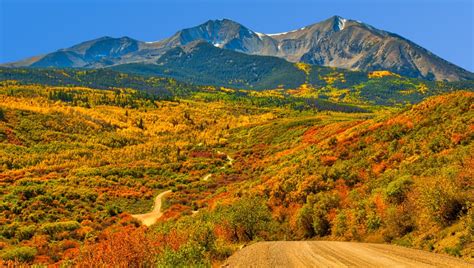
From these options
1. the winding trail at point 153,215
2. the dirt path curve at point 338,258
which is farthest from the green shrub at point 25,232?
the dirt path curve at point 338,258

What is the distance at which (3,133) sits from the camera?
5320 inches

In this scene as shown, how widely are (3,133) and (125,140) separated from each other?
45.0m

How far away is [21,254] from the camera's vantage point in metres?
39.3

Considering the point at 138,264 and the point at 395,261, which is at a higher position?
the point at 395,261

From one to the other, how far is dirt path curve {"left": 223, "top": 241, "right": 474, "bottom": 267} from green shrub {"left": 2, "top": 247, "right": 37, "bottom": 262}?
30.7m

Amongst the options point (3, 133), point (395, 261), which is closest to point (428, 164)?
point (395, 261)

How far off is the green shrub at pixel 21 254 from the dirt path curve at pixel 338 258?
30652mm

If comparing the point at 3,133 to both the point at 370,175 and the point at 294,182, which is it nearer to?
the point at 294,182

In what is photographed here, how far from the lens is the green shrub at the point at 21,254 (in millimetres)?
38625

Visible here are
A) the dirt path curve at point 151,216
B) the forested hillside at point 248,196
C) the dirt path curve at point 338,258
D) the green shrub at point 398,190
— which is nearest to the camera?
the dirt path curve at point 338,258

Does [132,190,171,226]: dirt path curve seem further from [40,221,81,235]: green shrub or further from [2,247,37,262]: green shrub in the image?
[2,247,37,262]: green shrub

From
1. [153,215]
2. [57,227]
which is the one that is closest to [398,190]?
[57,227]

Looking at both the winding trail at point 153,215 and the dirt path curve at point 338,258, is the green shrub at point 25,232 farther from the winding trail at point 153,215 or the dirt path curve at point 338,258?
the dirt path curve at point 338,258

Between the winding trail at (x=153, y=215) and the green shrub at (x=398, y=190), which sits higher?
the green shrub at (x=398, y=190)
